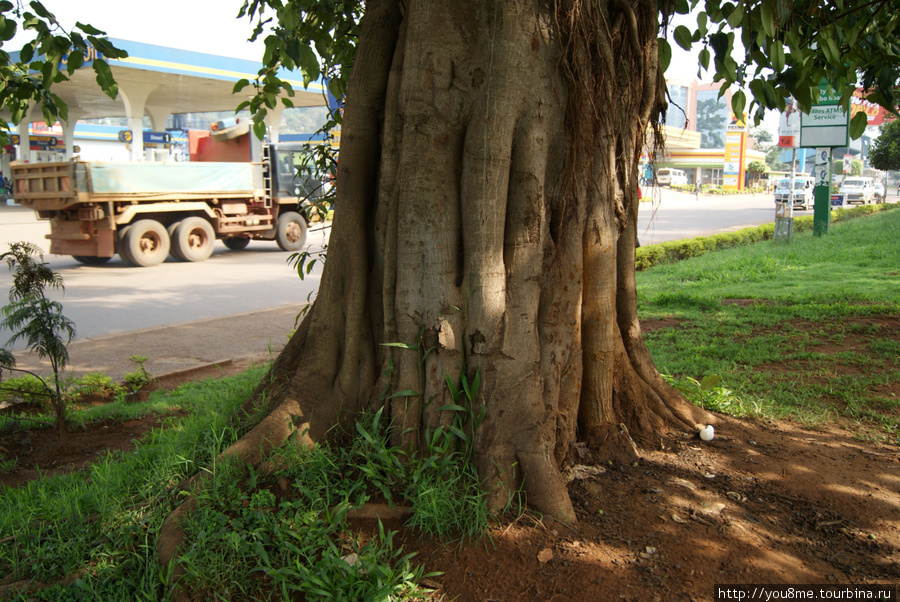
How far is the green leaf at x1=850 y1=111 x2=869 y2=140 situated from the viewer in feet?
12.9

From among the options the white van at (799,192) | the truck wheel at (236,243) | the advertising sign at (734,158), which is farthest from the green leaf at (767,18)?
the advertising sign at (734,158)

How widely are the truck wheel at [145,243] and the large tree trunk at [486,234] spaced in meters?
11.4

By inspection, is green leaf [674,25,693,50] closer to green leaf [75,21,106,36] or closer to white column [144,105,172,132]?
green leaf [75,21,106,36]

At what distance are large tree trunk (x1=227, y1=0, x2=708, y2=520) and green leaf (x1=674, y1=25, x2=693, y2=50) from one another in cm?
46

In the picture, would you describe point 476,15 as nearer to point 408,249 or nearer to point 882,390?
point 408,249

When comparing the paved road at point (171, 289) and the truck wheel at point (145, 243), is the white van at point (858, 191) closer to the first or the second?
the paved road at point (171, 289)

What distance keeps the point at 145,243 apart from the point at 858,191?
40.2 m

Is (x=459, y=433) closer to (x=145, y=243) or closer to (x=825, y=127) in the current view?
(x=145, y=243)

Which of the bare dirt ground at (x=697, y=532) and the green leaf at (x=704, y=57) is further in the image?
the green leaf at (x=704, y=57)

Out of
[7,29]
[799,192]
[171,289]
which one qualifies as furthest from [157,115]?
[799,192]

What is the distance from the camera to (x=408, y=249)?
123 inches

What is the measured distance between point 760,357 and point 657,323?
172cm

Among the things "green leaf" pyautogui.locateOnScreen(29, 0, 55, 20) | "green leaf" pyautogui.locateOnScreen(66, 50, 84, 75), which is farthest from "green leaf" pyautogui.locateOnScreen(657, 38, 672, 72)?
"green leaf" pyautogui.locateOnScreen(29, 0, 55, 20)

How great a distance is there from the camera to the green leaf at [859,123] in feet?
12.9
